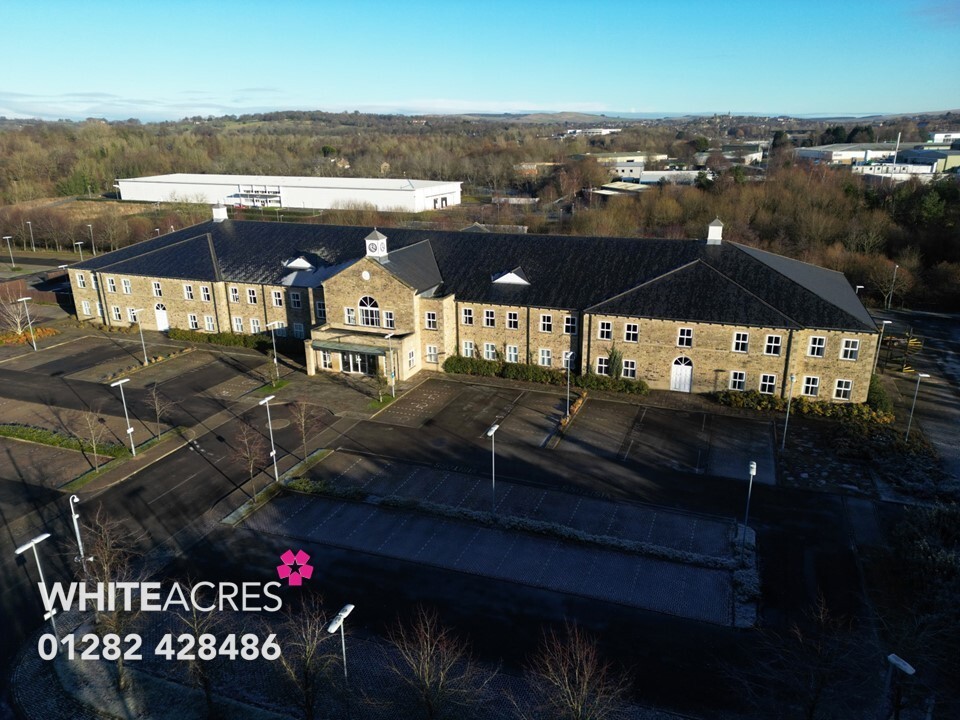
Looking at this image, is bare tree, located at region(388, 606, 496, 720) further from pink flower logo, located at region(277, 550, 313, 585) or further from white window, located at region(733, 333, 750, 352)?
white window, located at region(733, 333, 750, 352)

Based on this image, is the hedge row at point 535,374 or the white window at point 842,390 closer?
the white window at point 842,390

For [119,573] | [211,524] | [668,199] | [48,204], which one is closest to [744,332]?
[211,524]

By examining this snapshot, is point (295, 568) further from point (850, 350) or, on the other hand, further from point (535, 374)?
point (850, 350)

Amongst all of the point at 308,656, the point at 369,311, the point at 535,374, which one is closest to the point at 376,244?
A: the point at 369,311

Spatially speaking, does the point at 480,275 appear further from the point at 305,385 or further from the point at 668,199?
the point at 668,199

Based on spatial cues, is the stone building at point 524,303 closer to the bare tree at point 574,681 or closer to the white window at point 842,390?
the white window at point 842,390

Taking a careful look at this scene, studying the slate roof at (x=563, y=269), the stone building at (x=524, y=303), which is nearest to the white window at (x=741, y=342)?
the stone building at (x=524, y=303)

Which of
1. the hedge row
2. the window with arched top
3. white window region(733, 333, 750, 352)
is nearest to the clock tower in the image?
the window with arched top
